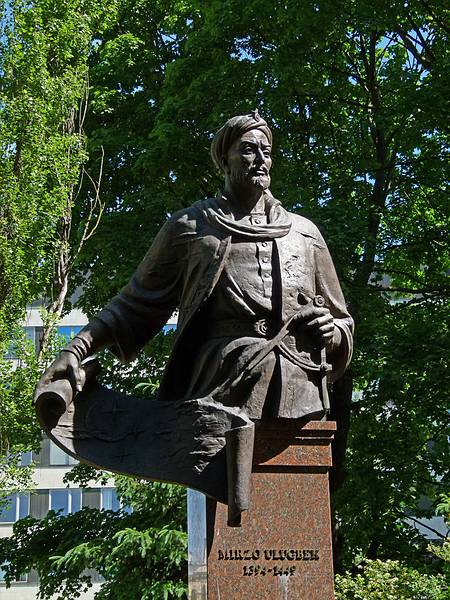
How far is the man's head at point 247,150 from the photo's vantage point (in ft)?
18.2

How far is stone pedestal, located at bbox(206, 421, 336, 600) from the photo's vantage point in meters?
5.00

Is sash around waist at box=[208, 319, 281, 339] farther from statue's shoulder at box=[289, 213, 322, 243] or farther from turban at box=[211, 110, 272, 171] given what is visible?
turban at box=[211, 110, 272, 171]

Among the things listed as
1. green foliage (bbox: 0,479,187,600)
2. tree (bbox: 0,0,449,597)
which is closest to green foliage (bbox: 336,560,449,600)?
tree (bbox: 0,0,449,597)

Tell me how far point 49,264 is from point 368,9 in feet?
22.3

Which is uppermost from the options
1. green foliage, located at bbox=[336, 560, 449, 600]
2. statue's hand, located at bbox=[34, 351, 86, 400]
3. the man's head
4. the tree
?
the tree

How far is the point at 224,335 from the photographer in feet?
17.5

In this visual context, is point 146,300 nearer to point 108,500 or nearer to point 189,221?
point 189,221

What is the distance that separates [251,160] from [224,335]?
3.01 feet

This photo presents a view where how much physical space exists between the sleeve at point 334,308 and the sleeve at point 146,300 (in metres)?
0.73

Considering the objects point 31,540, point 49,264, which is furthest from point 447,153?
point 31,540

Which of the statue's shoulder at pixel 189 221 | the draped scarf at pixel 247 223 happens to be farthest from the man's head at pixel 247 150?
the statue's shoulder at pixel 189 221

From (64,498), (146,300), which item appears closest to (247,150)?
(146,300)

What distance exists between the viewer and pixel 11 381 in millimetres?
17266

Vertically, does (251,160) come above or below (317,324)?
above
